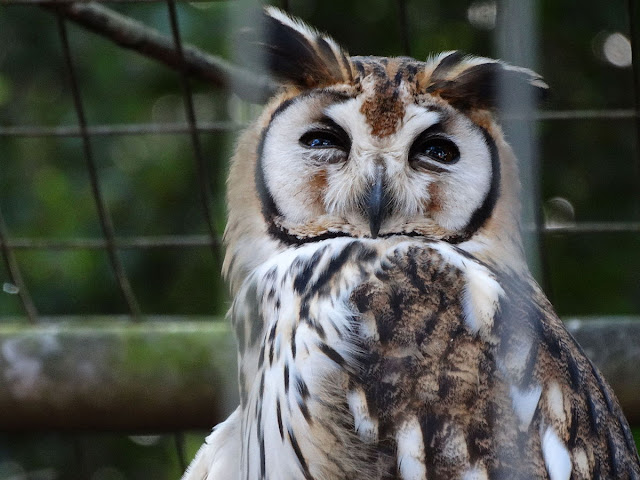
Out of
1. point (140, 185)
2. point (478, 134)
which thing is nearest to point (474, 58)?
point (478, 134)

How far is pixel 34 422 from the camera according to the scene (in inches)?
71.6

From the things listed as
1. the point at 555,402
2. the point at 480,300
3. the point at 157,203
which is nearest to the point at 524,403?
the point at 555,402

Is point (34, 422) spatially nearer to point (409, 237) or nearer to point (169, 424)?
point (169, 424)

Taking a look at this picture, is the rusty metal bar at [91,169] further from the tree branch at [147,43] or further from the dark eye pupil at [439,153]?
the dark eye pupil at [439,153]

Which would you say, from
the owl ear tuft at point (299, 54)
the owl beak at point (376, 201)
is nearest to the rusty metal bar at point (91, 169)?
the owl ear tuft at point (299, 54)

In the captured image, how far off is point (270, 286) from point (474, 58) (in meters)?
0.50

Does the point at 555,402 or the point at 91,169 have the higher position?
the point at 91,169

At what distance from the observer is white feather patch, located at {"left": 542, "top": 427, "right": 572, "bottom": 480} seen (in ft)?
4.05

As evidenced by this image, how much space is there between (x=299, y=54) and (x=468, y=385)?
618 millimetres

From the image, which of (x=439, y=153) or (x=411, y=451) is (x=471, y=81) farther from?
(x=411, y=451)

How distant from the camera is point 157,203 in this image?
3127 millimetres

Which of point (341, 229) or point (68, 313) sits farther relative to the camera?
point (68, 313)

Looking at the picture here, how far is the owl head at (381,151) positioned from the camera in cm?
141

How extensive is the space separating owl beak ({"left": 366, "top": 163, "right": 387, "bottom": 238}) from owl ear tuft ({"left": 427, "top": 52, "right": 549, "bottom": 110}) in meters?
0.16
